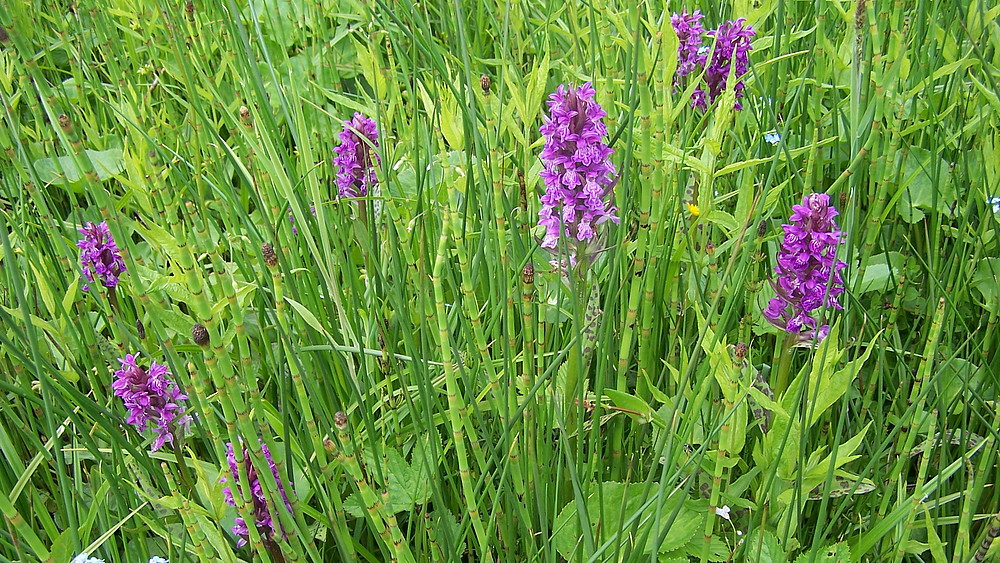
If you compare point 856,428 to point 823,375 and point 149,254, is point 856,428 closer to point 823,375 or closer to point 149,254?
point 823,375

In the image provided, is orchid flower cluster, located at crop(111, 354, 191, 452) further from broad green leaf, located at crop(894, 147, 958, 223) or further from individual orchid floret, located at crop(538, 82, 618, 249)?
broad green leaf, located at crop(894, 147, 958, 223)

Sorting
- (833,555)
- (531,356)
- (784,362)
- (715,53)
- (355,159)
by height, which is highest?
(715,53)

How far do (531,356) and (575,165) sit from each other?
0.69ft

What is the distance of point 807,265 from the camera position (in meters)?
0.93

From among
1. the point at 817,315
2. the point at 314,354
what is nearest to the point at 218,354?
the point at 314,354

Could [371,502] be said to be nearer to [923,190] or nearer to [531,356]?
[531,356]

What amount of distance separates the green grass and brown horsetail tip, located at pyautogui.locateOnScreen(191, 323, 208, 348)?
0.03 metres

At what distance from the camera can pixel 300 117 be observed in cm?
88

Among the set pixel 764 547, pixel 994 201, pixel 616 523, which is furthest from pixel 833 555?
pixel 994 201

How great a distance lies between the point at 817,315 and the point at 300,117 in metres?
0.65

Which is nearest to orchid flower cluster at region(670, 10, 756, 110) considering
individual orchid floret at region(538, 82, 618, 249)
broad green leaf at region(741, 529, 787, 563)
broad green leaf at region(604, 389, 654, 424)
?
individual orchid floret at region(538, 82, 618, 249)

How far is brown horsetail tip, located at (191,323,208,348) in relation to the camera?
618 millimetres

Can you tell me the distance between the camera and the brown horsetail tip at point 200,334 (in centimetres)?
62

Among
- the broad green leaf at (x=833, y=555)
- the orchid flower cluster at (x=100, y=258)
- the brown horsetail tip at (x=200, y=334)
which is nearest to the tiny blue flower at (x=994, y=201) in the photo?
the broad green leaf at (x=833, y=555)
